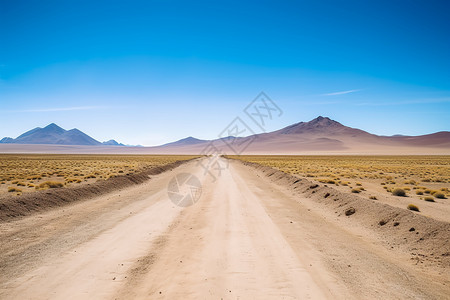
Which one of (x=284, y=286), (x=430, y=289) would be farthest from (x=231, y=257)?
(x=430, y=289)

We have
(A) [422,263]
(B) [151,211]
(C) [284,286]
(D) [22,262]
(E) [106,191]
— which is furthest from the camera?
(E) [106,191]

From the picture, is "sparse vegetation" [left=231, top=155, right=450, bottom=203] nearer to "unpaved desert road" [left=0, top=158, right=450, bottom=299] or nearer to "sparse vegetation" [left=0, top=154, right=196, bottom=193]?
"unpaved desert road" [left=0, top=158, right=450, bottom=299]

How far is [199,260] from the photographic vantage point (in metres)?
6.20

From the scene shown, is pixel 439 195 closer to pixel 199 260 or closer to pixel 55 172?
pixel 199 260

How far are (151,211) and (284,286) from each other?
7.60m

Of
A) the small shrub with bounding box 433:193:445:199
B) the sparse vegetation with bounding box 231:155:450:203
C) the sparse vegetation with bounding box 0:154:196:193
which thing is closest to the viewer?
the small shrub with bounding box 433:193:445:199

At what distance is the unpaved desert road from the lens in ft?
15.8

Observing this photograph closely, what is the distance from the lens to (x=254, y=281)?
5.16 m

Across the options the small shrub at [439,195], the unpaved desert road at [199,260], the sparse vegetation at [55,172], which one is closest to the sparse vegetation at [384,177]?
the small shrub at [439,195]

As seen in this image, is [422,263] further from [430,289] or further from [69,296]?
[69,296]

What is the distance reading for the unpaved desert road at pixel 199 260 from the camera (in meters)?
4.82

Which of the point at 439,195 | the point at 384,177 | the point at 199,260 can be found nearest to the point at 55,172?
the point at 199,260

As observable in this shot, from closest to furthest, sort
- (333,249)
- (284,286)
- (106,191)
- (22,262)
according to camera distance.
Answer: (284,286) → (22,262) → (333,249) → (106,191)

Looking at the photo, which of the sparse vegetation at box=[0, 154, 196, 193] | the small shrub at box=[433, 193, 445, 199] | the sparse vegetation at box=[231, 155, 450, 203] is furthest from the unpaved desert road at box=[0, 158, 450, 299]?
the sparse vegetation at box=[0, 154, 196, 193]
